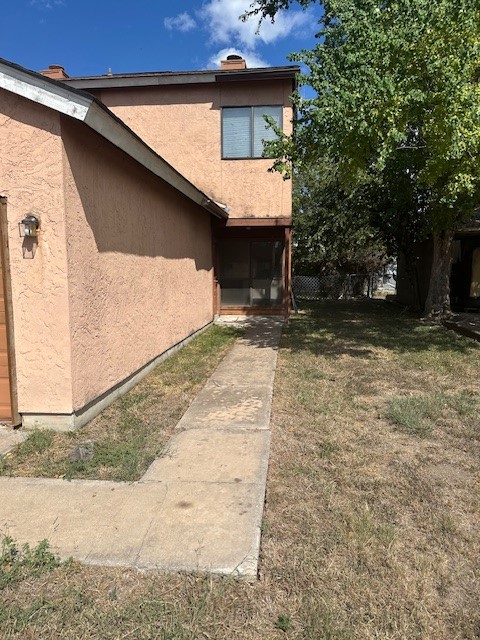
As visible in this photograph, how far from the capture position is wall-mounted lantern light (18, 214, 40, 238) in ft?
13.3

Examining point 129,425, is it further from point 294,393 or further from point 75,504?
point 294,393

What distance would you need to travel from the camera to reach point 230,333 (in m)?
10.6

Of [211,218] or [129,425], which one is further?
[211,218]

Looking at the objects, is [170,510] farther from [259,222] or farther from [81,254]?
[259,222]

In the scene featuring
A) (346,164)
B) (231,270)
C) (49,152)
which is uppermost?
(346,164)

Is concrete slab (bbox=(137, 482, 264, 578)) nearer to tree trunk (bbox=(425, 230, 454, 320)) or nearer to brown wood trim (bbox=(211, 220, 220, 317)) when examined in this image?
brown wood trim (bbox=(211, 220, 220, 317))

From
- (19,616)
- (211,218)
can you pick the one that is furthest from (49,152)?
(211,218)

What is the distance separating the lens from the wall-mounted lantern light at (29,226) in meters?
4.06

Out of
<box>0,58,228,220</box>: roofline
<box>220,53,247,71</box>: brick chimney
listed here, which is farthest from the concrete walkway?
<box>220,53,247,71</box>: brick chimney

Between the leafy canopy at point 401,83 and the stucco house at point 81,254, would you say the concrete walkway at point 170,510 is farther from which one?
the leafy canopy at point 401,83

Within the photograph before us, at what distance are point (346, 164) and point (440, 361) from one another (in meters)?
3.96

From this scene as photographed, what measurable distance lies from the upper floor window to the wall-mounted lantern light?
8.48 meters

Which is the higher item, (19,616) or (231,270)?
(231,270)

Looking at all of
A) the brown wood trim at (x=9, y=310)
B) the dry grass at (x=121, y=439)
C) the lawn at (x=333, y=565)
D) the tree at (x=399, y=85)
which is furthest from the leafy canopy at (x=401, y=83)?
the brown wood trim at (x=9, y=310)
